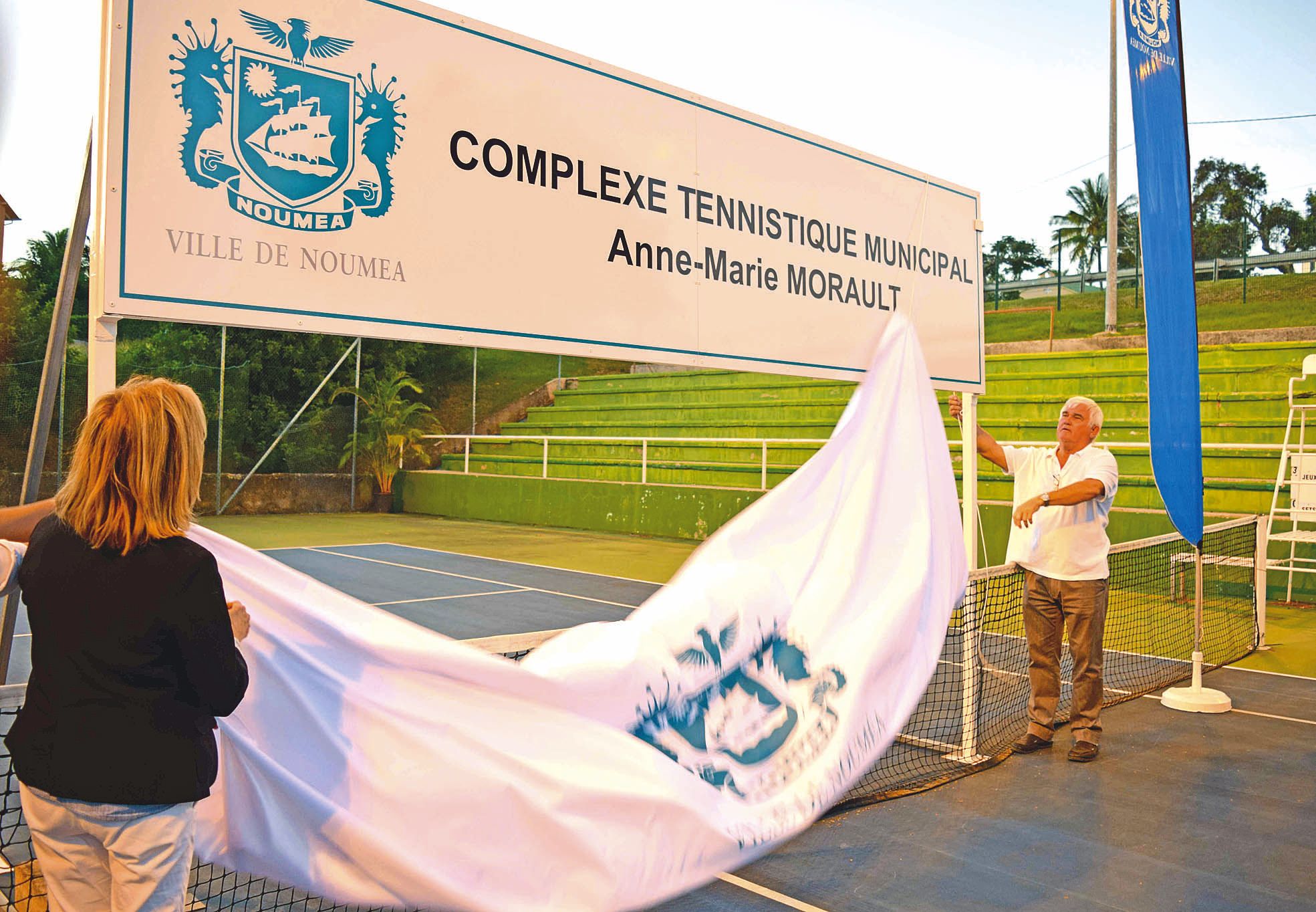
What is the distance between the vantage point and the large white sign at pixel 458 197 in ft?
8.15

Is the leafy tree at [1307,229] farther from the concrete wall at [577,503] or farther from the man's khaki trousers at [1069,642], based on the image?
the man's khaki trousers at [1069,642]

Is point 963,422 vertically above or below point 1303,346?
below

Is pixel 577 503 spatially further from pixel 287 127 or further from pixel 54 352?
pixel 287 127

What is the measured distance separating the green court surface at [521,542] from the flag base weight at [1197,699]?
1796 millimetres

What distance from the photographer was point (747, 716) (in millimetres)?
2939

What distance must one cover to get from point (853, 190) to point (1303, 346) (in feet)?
44.9

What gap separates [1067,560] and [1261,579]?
13.5 ft

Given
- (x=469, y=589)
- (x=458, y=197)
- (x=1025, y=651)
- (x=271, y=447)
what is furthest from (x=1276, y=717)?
(x=271, y=447)

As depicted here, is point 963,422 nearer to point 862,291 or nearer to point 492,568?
point 862,291

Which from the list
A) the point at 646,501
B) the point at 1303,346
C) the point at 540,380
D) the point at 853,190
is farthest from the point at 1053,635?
the point at 540,380

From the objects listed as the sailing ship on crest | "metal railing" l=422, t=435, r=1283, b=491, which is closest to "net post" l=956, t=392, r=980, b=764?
the sailing ship on crest

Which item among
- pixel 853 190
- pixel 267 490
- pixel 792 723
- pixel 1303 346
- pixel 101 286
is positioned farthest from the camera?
pixel 267 490

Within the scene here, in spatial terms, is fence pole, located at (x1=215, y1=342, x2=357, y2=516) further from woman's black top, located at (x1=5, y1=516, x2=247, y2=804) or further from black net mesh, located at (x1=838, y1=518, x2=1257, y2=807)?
woman's black top, located at (x1=5, y1=516, x2=247, y2=804)

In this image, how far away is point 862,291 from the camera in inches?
181
